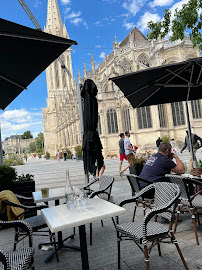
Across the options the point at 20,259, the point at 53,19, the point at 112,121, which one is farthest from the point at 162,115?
the point at 53,19

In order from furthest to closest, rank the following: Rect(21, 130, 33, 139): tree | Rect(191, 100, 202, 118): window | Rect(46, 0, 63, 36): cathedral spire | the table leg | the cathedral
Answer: Rect(21, 130, 33, 139): tree < Rect(46, 0, 63, 36): cathedral spire < the cathedral < Rect(191, 100, 202, 118): window < the table leg

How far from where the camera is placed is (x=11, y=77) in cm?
404

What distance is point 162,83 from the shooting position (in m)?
5.52

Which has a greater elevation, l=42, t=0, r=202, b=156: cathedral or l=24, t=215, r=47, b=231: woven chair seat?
l=42, t=0, r=202, b=156: cathedral

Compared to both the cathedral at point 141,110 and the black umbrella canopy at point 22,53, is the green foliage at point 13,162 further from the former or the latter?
the black umbrella canopy at point 22,53

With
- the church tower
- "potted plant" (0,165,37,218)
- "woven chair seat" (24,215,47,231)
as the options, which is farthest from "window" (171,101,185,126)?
the church tower

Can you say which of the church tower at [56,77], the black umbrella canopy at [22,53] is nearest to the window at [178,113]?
the black umbrella canopy at [22,53]

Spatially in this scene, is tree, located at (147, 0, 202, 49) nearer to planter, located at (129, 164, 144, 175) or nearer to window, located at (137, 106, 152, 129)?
planter, located at (129, 164, 144, 175)

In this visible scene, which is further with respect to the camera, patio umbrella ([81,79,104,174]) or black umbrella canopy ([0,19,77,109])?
patio umbrella ([81,79,104,174])

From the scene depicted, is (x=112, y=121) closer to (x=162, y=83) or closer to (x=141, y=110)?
(x=141, y=110)

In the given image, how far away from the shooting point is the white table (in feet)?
7.24

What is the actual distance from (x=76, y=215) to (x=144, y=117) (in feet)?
92.0

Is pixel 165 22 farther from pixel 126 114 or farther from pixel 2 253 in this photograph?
pixel 126 114

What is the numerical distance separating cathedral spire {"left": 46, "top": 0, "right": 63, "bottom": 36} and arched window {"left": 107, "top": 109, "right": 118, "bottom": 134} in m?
44.4
